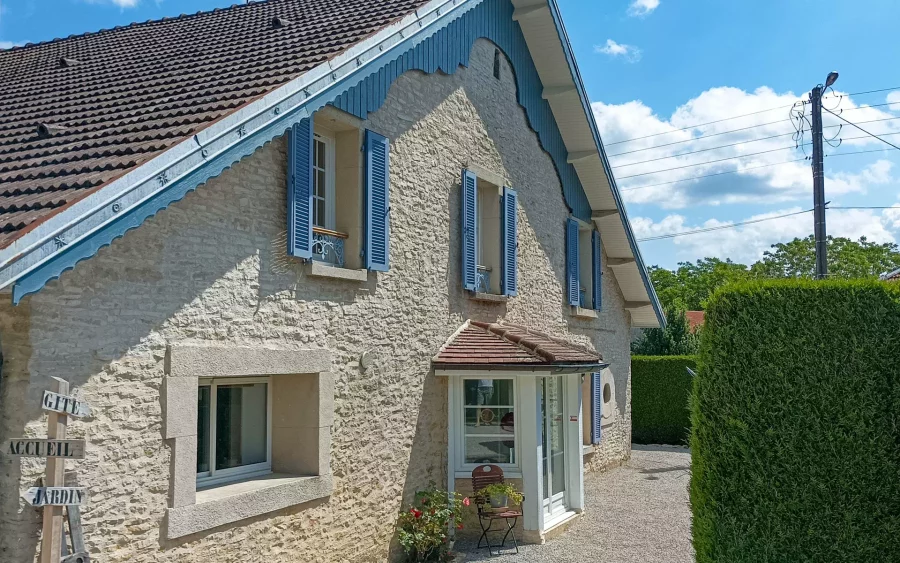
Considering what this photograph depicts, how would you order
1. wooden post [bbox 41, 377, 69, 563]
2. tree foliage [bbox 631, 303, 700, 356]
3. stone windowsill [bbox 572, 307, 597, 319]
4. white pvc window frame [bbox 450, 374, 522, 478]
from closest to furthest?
wooden post [bbox 41, 377, 69, 563] < white pvc window frame [bbox 450, 374, 522, 478] < stone windowsill [bbox 572, 307, 597, 319] < tree foliage [bbox 631, 303, 700, 356]

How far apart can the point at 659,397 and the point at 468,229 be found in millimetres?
12213

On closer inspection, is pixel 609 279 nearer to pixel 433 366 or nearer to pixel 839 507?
pixel 433 366

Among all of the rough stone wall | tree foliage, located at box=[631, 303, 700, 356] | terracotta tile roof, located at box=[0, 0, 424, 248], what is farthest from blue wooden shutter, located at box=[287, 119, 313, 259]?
tree foliage, located at box=[631, 303, 700, 356]

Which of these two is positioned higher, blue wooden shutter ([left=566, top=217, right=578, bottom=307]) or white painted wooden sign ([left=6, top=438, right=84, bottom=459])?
blue wooden shutter ([left=566, top=217, right=578, bottom=307])

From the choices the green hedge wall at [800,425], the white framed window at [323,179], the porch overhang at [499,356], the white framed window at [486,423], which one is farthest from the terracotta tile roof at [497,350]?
the green hedge wall at [800,425]

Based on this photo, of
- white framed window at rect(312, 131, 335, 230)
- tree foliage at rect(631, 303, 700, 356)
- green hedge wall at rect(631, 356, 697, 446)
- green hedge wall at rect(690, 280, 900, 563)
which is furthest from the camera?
tree foliage at rect(631, 303, 700, 356)

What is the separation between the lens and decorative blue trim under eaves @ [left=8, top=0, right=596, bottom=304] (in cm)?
471

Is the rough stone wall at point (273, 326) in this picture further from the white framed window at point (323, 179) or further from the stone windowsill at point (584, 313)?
the stone windowsill at point (584, 313)

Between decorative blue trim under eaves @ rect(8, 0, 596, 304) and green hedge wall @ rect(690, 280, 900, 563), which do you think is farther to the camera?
green hedge wall @ rect(690, 280, 900, 563)

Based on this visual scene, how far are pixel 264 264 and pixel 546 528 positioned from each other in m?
5.32

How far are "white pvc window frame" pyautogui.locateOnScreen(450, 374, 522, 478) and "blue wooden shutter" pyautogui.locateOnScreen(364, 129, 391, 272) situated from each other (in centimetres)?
219

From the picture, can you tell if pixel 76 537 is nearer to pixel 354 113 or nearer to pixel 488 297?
pixel 354 113

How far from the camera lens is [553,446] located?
35.4ft

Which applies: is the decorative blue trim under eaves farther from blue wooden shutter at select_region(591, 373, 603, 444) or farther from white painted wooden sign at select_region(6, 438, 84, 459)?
blue wooden shutter at select_region(591, 373, 603, 444)
